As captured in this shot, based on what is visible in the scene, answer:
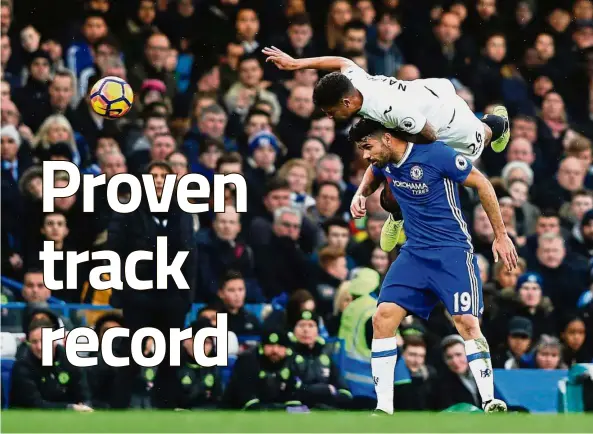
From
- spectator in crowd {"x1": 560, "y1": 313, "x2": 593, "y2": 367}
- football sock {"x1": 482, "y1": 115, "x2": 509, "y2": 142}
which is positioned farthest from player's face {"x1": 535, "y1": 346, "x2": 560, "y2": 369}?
football sock {"x1": 482, "y1": 115, "x2": 509, "y2": 142}

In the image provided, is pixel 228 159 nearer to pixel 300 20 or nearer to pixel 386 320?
pixel 300 20

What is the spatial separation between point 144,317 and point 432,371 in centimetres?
238

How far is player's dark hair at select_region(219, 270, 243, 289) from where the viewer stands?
12391 mm

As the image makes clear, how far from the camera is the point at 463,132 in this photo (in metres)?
10.1

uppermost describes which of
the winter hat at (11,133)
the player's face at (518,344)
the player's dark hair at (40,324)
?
the winter hat at (11,133)

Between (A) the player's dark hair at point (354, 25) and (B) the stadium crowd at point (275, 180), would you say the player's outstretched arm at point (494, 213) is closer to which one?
(B) the stadium crowd at point (275, 180)

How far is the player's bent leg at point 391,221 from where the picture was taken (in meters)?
10.1

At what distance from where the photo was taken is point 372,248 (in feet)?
43.9

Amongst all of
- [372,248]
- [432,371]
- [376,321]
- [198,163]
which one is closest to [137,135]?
[198,163]

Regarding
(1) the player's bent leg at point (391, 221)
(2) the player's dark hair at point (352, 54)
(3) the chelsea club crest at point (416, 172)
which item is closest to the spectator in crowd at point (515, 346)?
(1) the player's bent leg at point (391, 221)

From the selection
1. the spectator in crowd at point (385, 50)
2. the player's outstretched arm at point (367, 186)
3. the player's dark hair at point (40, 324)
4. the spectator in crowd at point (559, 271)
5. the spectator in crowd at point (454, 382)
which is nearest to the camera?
the player's outstretched arm at point (367, 186)

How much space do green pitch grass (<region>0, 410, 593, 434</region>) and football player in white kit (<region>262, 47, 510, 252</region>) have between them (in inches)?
61.8

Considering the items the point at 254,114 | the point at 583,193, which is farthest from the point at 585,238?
the point at 254,114

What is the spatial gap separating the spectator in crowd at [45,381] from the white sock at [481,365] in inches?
129
